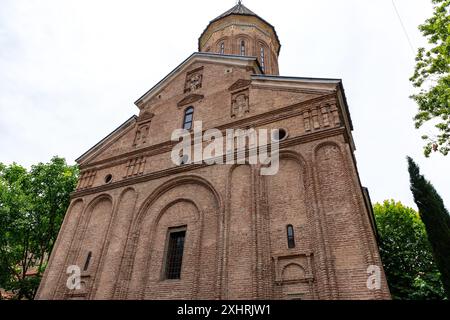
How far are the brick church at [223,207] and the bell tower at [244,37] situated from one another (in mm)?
7387

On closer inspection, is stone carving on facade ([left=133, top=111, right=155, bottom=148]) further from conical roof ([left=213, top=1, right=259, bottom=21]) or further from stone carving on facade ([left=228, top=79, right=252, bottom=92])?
conical roof ([left=213, top=1, right=259, bottom=21])

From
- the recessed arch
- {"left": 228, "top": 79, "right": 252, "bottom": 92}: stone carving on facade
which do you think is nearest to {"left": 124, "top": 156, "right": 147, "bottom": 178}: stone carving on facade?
{"left": 228, "top": 79, "right": 252, "bottom": 92}: stone carving on facade

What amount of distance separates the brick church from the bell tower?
7387 mm

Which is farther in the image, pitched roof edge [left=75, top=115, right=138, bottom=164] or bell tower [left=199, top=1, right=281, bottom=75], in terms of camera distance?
bell tower [left=199, top=1, right=281, bottom=75]

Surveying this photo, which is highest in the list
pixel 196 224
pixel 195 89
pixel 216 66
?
pixel 216 66

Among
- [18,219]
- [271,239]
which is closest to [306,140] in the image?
[271,239]

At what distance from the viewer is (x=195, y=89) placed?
15.2 metres

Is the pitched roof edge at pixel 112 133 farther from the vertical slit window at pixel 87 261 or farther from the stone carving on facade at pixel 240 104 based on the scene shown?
the stone carving on facade at pixel 240 104

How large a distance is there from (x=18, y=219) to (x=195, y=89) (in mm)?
13520

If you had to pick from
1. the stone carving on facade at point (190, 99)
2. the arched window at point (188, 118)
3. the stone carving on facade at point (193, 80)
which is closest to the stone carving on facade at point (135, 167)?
the arched window at point (188, 118)

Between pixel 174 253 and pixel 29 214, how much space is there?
13.2m

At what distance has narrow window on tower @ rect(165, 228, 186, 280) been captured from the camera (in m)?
10.8

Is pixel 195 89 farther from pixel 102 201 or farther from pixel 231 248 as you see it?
pixel 231 248
